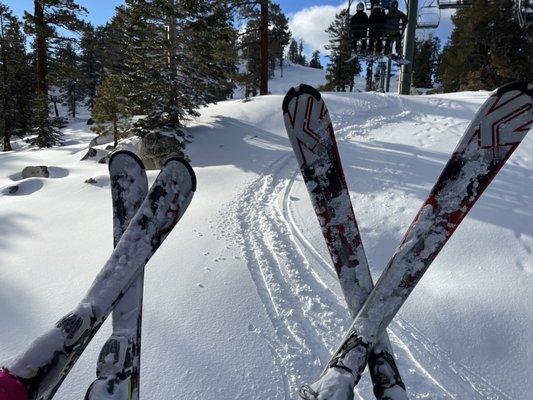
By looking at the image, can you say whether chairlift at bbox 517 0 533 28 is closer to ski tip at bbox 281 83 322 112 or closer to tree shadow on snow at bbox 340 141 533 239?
tree shadow on snow at bbox 340 141 533 239

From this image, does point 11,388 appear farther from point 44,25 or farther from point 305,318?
point 44,25

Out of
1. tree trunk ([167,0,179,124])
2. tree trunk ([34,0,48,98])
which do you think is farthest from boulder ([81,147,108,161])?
tree trunk ([34,0,48,98])

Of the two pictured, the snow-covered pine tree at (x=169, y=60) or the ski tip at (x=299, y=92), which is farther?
the snow-covered pine tree at (x=169, y=60)

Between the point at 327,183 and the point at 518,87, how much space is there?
4.91 feet

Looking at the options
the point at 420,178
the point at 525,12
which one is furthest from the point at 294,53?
the point at 420,178

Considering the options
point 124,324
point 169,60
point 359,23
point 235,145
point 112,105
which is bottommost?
point 124,324

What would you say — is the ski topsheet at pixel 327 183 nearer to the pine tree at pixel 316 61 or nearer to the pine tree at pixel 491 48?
A: the pine tree at pixel 491 48

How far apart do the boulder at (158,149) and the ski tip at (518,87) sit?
8441 millimetres

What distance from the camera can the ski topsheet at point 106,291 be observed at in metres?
1.89

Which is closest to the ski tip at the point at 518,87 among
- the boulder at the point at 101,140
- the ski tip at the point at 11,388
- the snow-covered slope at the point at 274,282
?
the snow-covered slope at the point at 274,282

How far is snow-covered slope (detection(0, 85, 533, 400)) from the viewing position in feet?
9.84

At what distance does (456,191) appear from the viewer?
2.70 metres

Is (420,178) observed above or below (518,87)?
below

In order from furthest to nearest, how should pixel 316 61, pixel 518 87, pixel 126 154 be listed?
pixel 316 61 → pixel 126 154 → pixel 518 87
